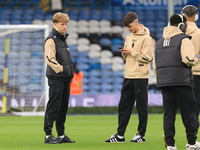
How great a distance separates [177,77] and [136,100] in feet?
4.37

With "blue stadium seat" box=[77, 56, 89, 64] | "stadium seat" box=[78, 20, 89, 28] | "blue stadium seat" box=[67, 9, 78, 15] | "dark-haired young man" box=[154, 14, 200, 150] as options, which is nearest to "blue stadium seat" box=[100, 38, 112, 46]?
"stadium seat" box=[78, 20, 89, 28]

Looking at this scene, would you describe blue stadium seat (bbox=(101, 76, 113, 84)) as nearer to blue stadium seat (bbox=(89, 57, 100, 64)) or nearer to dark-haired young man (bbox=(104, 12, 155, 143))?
blue stadium seat (bbox=(89, 57, 100, 64))

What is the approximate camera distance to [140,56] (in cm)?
502

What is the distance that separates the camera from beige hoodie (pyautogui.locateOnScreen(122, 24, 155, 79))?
503 cm

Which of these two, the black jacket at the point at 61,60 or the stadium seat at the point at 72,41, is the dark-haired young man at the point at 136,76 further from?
the stadium seat at the point at 72,41

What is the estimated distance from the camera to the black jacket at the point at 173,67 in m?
3.88

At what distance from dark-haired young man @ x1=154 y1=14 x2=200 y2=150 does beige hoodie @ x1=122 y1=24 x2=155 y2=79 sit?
96 centimetres

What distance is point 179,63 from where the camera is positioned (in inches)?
153

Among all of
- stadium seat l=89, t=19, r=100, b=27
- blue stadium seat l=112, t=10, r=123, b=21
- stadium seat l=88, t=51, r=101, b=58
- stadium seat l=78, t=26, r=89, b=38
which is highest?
blue stadium seat l=112, t=10, r=123, b=21

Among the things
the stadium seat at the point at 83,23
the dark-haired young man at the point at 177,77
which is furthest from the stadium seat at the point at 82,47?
the dark-haired young man at the point at 177,77

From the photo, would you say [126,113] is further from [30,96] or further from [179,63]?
[30,96]

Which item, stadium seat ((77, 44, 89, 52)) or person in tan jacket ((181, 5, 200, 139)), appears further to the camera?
stadium seat ((77, 44, 89, 52))

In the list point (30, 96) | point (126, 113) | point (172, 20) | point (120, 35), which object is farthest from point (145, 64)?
point (120, 35)

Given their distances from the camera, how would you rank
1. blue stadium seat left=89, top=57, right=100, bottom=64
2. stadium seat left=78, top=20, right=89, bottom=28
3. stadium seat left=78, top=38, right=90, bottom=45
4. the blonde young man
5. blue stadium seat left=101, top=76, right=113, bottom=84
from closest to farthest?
the blonde young man < blue stadium seat left=101, top=76, right=113, bottom=84 < blue stadium seat left=89, top=57, right=100, bottom=64 < stadium seat left=78, top=38, right=90, bottom=45 < stadium seat left=78, top=20, right=89, bottom=28
